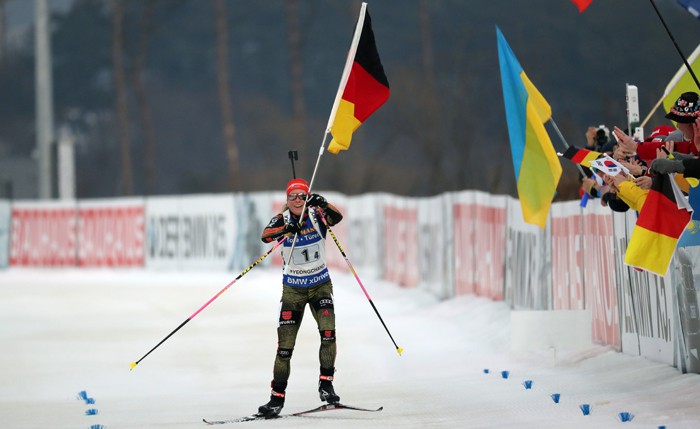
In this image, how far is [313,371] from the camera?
→ 13891 mm

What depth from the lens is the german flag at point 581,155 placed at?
34.1 ft

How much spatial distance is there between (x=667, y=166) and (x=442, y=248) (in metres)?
11.8

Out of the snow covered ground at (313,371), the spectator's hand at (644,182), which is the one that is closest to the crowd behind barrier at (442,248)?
the snow covered ground at (313,371)

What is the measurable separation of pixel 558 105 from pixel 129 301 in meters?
37.8

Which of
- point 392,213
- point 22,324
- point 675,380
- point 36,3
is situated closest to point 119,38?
point 36,3

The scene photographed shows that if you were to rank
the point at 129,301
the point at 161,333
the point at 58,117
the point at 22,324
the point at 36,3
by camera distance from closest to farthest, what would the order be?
the point at 161,333 < the point at 22,324 < the point at 129,301 < the point at 36,3 < the point at 58,117

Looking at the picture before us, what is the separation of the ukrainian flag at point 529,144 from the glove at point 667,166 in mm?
3500

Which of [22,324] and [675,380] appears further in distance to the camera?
[22,324]

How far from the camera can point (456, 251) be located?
2008cm

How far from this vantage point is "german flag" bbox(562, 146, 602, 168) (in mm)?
10406

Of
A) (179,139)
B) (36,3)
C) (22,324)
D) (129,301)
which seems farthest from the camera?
(179,139)

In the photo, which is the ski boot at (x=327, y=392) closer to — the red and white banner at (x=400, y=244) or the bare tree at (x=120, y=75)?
the red and white banner at (x=400, y=244)

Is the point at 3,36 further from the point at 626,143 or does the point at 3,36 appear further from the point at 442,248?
the point at 626,143

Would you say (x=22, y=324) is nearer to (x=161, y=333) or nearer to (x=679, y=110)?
(x=161, y=333)
